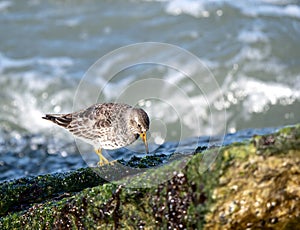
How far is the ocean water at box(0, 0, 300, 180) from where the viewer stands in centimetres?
1216

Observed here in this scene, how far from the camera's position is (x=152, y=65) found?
14281 mm

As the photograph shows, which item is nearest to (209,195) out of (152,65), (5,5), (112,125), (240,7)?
(112,125)

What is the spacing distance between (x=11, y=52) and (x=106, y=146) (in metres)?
9.81

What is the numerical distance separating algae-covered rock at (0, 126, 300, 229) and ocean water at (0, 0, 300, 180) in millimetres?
4833

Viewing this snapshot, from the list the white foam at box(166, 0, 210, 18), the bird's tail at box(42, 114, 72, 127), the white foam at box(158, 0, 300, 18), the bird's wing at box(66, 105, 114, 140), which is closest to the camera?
the bird's wing at box(66, 105, 114, 140)

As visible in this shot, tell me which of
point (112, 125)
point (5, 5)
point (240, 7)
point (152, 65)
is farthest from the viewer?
point (5, 5)

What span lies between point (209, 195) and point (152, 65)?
10293 millimetres

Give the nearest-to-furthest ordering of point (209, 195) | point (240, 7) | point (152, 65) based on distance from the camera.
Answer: point (209, 195) < point (152, 65) < point (240, 7)

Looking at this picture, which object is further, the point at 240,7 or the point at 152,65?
the point at 240,7

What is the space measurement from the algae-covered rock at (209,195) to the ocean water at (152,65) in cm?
483

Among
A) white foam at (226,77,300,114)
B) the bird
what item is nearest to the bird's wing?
the bird

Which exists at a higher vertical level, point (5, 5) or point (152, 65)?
point (5, 5)

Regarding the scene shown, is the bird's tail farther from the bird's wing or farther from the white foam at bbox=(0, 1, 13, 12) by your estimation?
the white foam at bbox=(0, 1, 13, 12)

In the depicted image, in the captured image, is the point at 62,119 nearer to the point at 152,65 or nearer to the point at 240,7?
the point at 152,65
